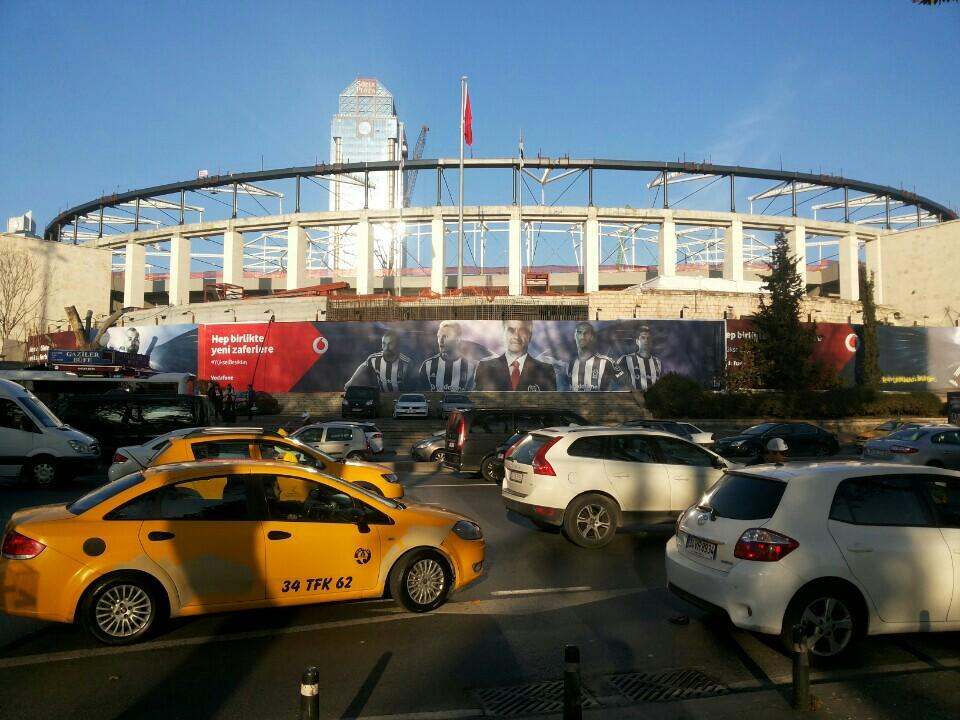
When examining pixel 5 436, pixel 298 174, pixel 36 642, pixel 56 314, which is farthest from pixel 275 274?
pixel 36 642

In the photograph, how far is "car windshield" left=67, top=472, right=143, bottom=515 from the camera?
227 inches

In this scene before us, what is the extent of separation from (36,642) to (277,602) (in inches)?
77.3

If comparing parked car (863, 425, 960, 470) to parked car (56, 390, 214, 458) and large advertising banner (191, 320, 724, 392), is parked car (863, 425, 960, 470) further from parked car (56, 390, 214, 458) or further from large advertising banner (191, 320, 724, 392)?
large advertising banner (191, 320, 724, 392)

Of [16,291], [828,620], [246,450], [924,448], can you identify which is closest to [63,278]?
[16,291]

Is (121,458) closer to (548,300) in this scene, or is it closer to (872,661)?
(872,661)

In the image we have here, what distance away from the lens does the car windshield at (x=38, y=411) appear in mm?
14992

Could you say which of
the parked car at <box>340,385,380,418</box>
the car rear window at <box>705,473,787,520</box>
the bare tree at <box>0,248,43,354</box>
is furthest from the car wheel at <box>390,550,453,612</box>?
the bare tree at <box>0,248,43,354</box>

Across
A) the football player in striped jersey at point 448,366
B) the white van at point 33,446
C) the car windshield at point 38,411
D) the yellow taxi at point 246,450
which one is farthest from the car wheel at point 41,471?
the football player in striped jersey at point 448,366

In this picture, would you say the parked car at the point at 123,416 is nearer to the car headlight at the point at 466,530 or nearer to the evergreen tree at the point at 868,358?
the car headlight at the point at 466,530

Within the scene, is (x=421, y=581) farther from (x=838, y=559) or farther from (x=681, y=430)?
(x=681, y=430)

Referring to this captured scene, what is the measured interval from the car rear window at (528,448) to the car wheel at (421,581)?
339cm

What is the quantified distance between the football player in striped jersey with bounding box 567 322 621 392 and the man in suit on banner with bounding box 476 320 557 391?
4.17ft

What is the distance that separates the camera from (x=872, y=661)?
527cm

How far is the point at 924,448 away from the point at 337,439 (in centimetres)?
1448
